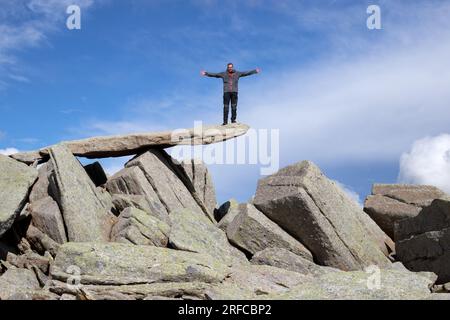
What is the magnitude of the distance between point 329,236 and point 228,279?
6.59m

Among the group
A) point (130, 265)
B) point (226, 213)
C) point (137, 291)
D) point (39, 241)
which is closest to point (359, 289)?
point (137, 291)

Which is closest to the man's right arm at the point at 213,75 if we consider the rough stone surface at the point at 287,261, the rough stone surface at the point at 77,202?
the rough stone surface at the point at 77,202

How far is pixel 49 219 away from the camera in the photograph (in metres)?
25.7

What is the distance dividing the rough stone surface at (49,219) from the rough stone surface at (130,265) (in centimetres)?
375

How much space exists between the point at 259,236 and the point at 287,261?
7.82 feet

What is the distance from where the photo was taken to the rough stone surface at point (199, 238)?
953 inches

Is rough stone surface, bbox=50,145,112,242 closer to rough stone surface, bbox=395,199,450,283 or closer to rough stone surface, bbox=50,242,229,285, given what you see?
rough stone surface, bbox=50,242,229,285

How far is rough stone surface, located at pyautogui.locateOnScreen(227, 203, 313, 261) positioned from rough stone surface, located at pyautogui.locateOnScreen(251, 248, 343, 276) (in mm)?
859

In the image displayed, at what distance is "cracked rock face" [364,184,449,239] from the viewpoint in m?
30.9

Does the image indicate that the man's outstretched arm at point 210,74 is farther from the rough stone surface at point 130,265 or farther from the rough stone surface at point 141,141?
the rough stone surface at point 130,265

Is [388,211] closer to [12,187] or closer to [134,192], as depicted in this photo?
[134,192]

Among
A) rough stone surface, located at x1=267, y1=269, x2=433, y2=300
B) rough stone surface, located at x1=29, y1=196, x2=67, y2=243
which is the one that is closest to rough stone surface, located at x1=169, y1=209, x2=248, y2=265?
rough stone surface, located at x1=29, y1=196, x2=67, y2=243

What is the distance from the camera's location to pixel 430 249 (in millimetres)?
25516

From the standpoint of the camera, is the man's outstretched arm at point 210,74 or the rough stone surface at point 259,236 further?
the man's outstretched arm at point 210,74
